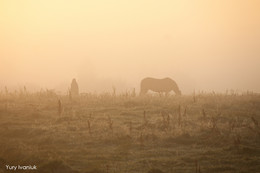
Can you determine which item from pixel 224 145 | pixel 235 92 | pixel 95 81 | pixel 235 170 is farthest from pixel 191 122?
pixel 95 81

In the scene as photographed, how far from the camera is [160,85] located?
39625mm

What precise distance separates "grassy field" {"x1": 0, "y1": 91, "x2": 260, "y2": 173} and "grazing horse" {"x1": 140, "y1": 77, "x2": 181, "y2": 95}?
1433cm

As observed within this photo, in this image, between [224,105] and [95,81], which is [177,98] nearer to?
[224,105]

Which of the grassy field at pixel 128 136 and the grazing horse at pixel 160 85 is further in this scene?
the grazing horse at pixel 160 85

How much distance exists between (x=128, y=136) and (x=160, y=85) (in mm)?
22795

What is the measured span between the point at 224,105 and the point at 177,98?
10.9ft

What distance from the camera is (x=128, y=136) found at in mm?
17109

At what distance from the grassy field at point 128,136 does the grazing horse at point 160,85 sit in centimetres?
1433

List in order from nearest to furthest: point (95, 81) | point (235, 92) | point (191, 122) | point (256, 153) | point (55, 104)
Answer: point (256, 153)
point (191, 122)
point (55, 104)
point (235, 92)
point (95, 81)

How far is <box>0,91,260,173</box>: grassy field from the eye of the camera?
14.3 metres

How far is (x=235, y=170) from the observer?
13625 millimetres

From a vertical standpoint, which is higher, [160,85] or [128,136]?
[160,85]

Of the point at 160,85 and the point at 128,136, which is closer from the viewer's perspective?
the point at 128,136

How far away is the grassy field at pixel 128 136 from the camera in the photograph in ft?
47.0
